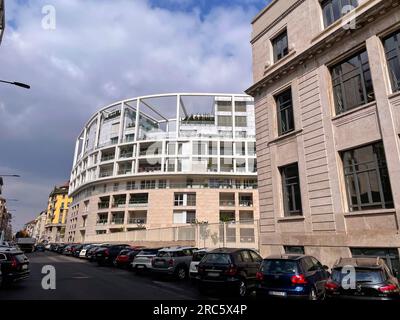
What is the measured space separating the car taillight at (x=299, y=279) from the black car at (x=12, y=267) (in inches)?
387

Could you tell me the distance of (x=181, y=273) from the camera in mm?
15172

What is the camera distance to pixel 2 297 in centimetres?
918

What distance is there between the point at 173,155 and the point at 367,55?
4494cm

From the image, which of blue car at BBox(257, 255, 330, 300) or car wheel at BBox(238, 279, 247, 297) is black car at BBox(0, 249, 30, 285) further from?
blue car at BBox(257, 255, 330, 300)

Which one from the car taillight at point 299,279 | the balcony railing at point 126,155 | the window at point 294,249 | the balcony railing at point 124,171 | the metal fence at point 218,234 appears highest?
the balcony railing at point 126,155

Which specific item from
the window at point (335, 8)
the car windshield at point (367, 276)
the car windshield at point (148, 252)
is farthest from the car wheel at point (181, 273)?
the window at point (335, 8)

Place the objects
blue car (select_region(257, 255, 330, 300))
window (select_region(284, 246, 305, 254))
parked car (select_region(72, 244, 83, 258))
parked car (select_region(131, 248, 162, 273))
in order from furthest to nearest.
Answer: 1. parked car (select_region(72, 244, 83, 258))
2. parked car (select_region(131, 248, 162, 273))
3. window (select_region(284, 246, 305, 254))
4. blue car (select_region(257, 255, 330, 300))

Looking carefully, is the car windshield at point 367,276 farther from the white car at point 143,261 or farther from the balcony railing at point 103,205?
the balcony railing at point 103,205

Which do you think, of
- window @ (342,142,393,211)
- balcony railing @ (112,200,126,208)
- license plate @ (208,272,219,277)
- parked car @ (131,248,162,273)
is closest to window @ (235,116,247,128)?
balcony railing @ (112,200,126,208)

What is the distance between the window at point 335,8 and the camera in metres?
14.2

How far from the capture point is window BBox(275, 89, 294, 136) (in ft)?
54.2

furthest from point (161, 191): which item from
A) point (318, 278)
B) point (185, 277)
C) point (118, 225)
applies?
point (318, 278)

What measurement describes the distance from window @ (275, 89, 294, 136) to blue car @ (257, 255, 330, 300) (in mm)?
8786

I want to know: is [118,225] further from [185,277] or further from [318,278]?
[318,278]
